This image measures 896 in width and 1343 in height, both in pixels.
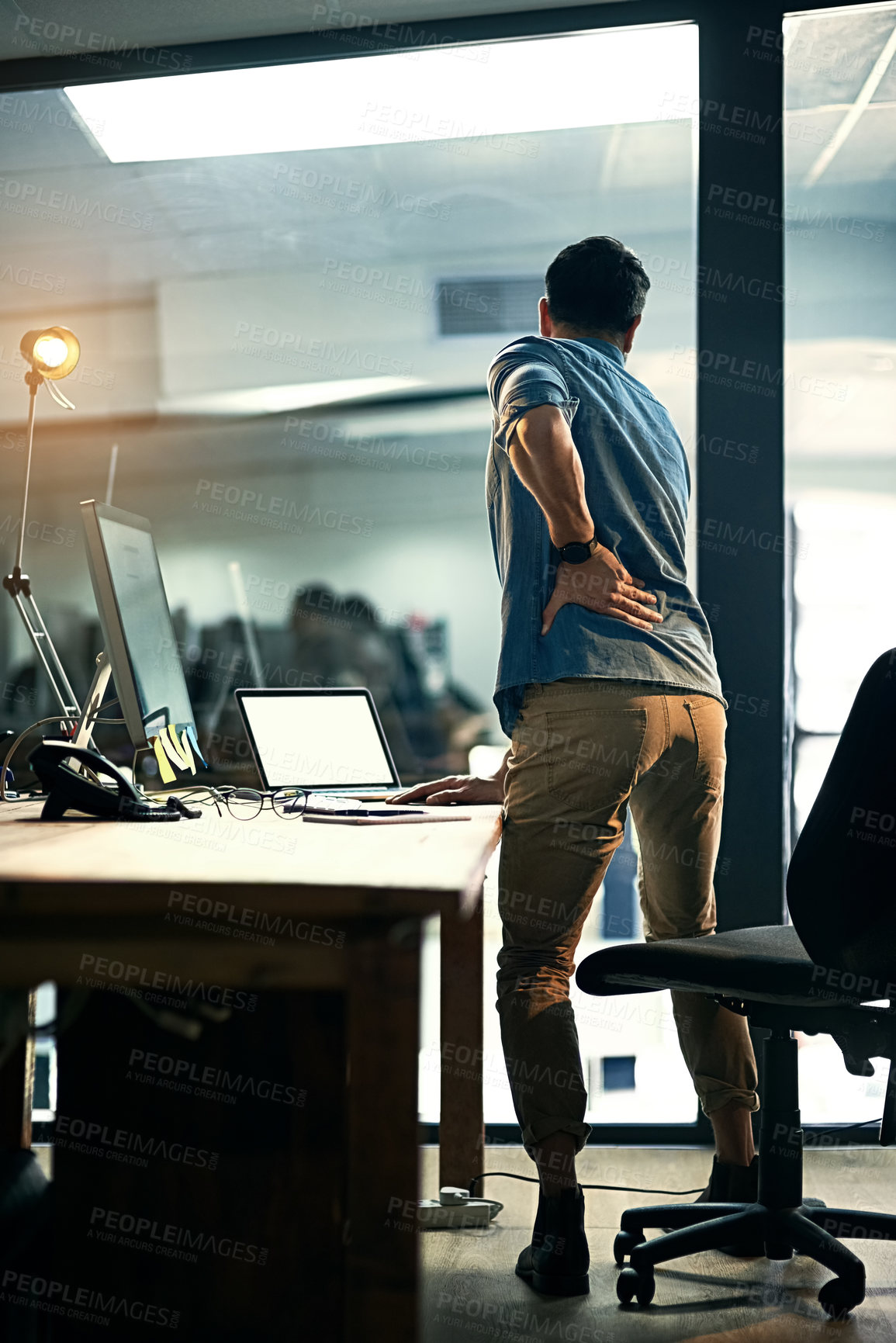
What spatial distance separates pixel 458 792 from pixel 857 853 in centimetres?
69

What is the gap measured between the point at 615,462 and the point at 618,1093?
1.49 meters

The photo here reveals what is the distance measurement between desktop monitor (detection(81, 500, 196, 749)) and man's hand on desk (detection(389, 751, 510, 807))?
48cm

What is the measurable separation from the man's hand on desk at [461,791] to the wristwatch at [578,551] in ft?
1.20

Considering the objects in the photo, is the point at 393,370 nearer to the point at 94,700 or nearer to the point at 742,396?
the point at 742,396

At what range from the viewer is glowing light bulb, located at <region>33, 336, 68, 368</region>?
2342mm

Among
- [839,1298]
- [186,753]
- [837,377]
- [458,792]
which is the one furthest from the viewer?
[837,377]

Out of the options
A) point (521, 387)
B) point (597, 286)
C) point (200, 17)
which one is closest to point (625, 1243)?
point (521, 387)

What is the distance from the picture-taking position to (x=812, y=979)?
1528 mm

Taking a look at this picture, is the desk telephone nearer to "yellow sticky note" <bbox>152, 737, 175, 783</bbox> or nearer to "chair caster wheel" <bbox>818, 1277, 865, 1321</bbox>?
"yellow sticky note" <bbox>152, 737, 175, 783</bbox>

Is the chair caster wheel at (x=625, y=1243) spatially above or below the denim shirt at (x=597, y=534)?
below

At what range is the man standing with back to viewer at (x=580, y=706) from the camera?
5.67ft

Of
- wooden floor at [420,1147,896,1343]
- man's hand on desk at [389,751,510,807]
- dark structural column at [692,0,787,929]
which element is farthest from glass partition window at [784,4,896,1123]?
man's hand on desk at [389,751,510,807]

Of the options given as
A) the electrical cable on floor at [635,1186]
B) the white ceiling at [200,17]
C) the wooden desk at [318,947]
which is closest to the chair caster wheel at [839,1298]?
the electrical cable on floor at [635,1186]

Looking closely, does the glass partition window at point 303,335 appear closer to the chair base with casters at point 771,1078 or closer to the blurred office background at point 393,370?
the blurred office background at point 393,370
